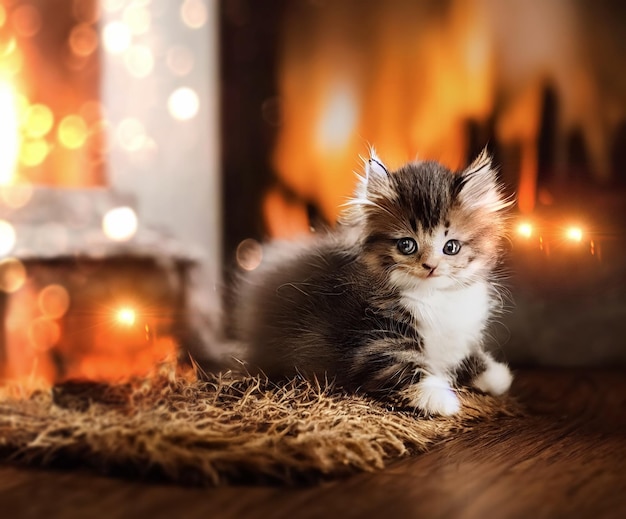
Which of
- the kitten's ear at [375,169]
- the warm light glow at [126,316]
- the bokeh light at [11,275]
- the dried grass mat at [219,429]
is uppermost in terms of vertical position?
the kitten's ear at [375,169]

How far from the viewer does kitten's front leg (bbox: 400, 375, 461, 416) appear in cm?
84

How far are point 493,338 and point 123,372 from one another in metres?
0.56

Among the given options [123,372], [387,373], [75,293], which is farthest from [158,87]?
[387,373]

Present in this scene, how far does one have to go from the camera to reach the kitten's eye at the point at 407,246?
2.80ft

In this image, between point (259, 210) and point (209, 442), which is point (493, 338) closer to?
point (209, 442)

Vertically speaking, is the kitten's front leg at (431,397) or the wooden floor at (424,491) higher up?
the kitten's front leg at (431,397)

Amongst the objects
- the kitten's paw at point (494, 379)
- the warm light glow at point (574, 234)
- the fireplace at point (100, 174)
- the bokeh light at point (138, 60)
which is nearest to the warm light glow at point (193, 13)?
the fireplace at point (100, 174)

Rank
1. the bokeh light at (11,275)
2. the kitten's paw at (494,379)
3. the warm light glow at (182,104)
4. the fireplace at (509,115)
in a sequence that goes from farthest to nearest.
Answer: the warm light glow at (182,104) → the bokeh light at (11,275) → the fireplace at (509,115) → the kitten's paw at (494,379)

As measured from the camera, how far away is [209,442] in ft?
2.38

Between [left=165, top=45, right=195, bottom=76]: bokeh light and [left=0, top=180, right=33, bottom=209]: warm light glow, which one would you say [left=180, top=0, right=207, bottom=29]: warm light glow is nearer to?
[left=165, top=45, right=195, bottom=76]: bokeh light

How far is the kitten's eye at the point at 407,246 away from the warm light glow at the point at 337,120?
14.9 inches

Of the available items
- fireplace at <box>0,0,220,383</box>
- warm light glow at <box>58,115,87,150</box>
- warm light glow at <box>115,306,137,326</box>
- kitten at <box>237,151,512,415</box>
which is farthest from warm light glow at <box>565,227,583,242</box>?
warm light glow at <box>58,115,87,150</box>

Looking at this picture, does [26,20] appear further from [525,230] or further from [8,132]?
[525,230]

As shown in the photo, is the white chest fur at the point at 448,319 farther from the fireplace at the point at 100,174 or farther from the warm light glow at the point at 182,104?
the warm light glow at the point at 182,104
